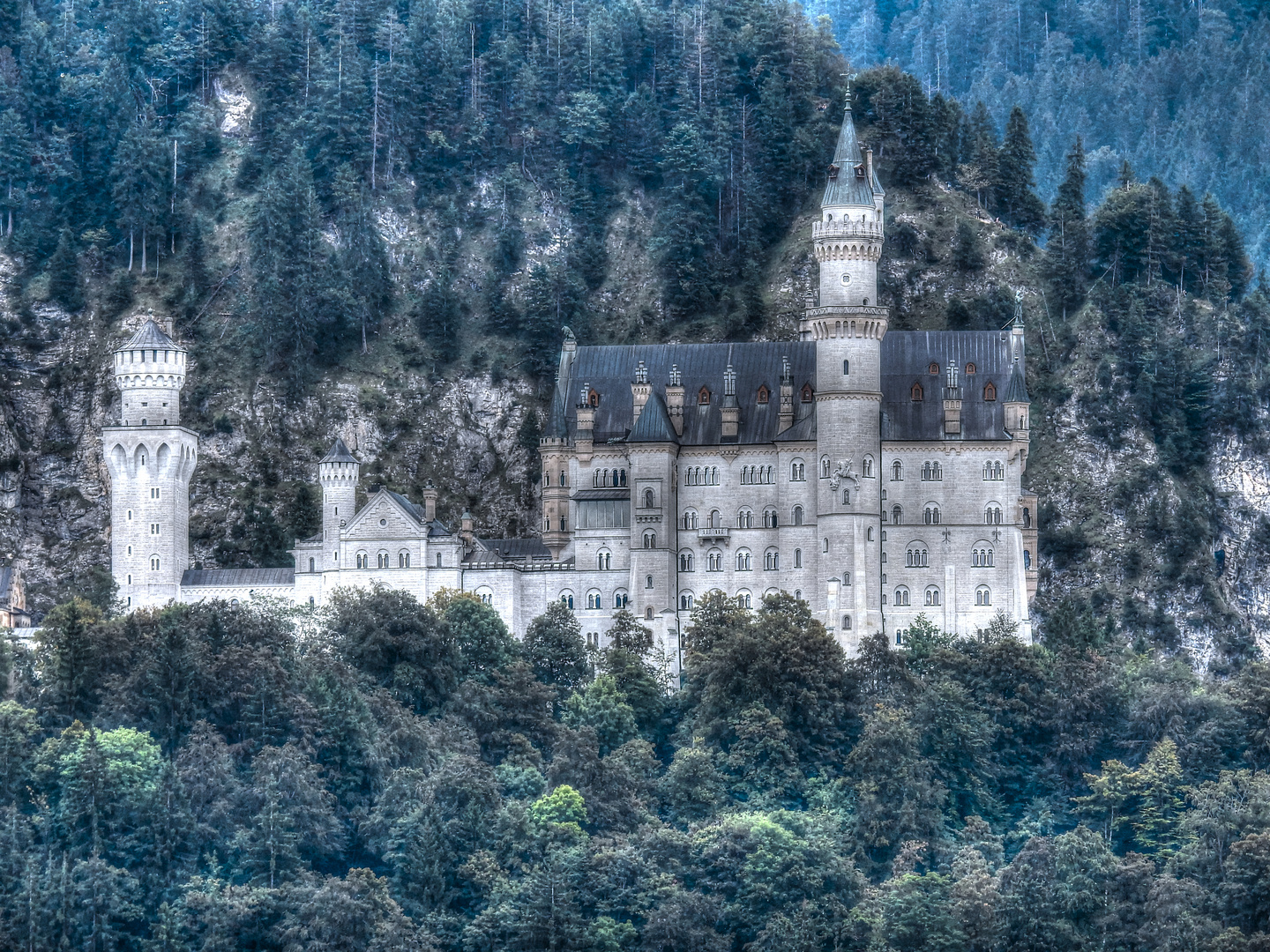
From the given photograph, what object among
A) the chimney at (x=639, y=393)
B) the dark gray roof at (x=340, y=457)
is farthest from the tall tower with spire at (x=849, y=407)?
the dark gray roof at (x=340, y=457)

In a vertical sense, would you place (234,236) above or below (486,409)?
above

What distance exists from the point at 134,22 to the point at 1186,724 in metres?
77.1

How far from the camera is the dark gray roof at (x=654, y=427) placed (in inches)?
4916

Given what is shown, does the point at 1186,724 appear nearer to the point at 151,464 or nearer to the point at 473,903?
the point at 473,903

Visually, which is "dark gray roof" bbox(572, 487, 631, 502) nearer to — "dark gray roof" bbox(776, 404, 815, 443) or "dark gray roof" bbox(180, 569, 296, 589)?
"dark gray roof" bbox(776, 404, 815, 443)

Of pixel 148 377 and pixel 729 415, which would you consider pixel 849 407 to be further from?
pixel 148 377

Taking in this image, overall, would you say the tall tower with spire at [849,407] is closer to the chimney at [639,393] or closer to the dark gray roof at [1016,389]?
the dark gray roof at [1016,389]

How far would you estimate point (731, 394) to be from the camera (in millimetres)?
126438

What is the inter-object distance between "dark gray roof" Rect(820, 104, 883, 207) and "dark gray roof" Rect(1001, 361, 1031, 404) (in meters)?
9.30

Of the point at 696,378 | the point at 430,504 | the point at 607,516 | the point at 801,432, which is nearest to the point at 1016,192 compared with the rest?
the point at 696,378

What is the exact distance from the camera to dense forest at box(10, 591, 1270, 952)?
4097 inches

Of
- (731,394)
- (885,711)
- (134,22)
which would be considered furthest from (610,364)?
(134,22)

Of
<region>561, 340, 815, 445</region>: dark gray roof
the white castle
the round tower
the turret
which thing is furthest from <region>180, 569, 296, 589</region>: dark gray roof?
<region>561, 340, 815, 445</region>: dark gray roof

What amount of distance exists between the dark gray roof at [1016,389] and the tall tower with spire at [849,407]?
5.49 meters
